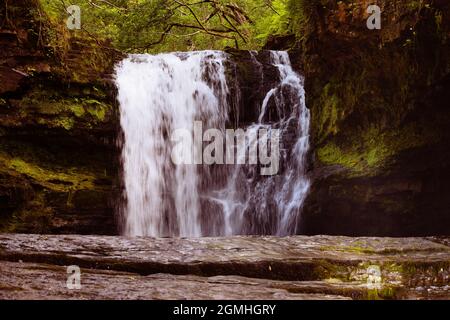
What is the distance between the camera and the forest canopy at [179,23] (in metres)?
12.9

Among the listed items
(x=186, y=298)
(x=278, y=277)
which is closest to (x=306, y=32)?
(x=278, y=277)

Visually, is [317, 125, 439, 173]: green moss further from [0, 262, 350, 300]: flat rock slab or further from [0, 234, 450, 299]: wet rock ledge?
[0, 262, 350, 300]: flat rock slab

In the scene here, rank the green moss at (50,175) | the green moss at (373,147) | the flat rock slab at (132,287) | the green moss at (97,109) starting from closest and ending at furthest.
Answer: the flat rock slab at (132,287) → the green moss at (50,175) → the green moss at (373,147) → the green moss at (97,109)

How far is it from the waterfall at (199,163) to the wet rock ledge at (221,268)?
351 centimetres

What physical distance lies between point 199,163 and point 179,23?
250 inches

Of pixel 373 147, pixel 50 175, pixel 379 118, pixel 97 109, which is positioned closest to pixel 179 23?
pixel 97 109

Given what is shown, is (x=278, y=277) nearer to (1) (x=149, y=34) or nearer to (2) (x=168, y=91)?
(2) (x=168, y=91)

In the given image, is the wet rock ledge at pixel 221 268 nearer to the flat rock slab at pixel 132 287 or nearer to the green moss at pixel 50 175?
the flat rock slab at pixel 132 287

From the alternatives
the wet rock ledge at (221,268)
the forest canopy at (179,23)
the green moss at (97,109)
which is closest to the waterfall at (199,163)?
the green moss at (97,109)

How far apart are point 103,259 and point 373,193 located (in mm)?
5977

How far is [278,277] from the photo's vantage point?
4.26 m

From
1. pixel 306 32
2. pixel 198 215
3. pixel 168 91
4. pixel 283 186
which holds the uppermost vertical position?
pixel 306 32

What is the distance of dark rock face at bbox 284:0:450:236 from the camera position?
26.5ft

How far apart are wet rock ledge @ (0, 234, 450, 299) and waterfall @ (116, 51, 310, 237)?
11.5 feet
